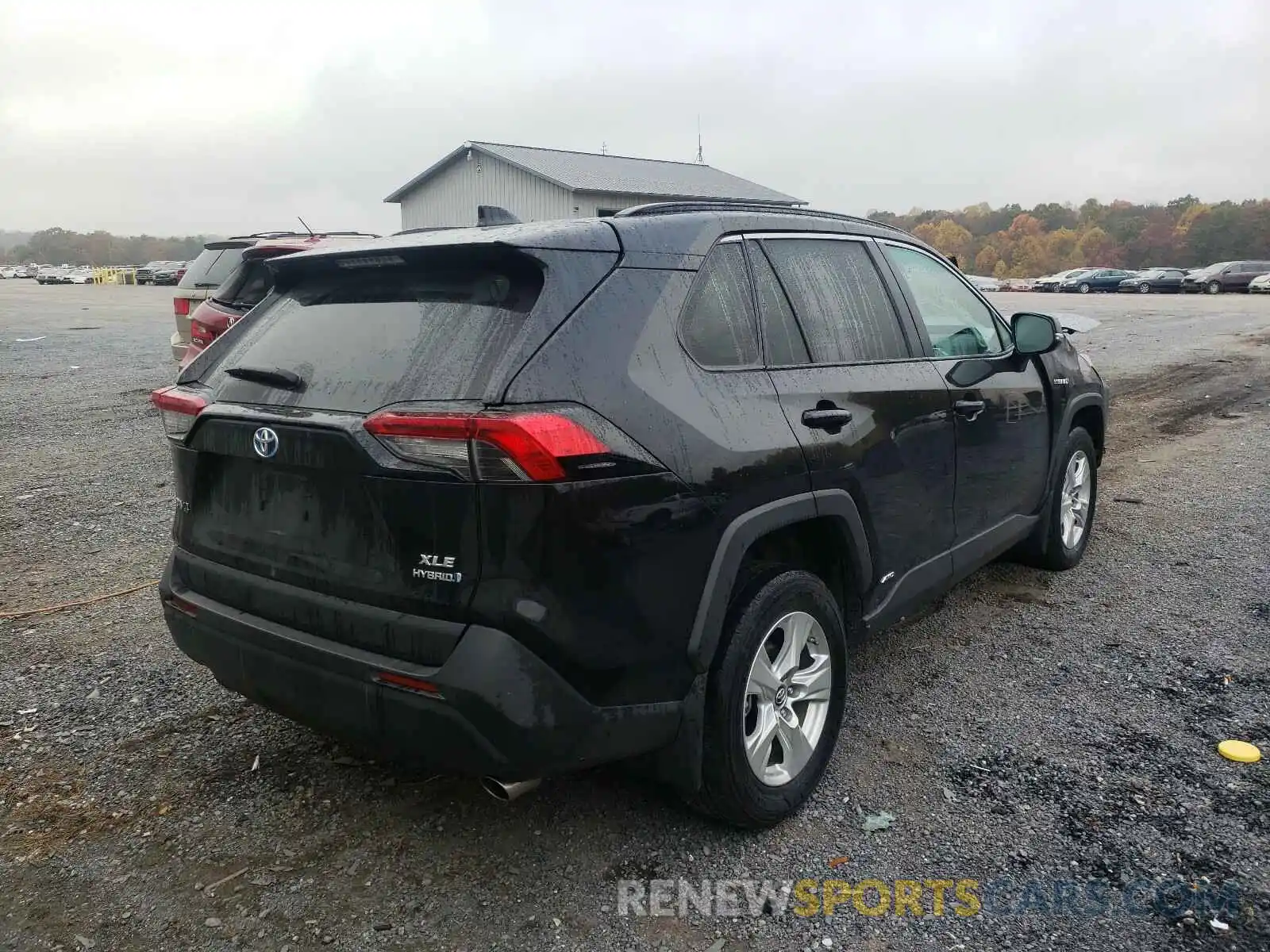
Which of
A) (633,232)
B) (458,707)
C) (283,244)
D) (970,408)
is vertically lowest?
(458,707)

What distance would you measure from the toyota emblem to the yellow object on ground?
10.7 ft

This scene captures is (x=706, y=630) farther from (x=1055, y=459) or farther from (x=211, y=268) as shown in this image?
(x=211, y=268)

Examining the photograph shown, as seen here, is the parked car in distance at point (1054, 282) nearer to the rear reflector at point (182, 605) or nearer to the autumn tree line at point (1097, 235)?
the autumn tree line at point (1097, 235)

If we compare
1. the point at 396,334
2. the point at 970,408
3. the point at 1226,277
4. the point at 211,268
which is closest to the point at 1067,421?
the point at 970,408

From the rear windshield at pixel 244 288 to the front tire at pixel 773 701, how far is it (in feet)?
19.5

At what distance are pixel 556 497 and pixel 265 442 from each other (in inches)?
35.0

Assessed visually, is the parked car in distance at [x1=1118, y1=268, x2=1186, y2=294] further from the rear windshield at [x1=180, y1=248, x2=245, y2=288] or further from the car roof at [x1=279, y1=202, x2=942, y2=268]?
the car roof at [x1=279, y1=202, x2=942, y2=268]

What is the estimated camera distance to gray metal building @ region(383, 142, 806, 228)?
984 inches

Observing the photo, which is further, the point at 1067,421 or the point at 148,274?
the point at 148,274

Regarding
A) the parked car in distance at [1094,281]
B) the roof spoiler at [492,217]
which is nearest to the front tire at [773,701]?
the roof spoiler at [492,217]

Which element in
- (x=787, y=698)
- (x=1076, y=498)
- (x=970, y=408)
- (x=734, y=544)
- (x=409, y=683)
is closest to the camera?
(x=409, y=683)

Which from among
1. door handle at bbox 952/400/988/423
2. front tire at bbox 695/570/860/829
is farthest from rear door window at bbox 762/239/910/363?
front tire at bbox 695/570/860/829

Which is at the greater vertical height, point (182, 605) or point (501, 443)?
point (501, 443)

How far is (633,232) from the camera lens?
105 inches
